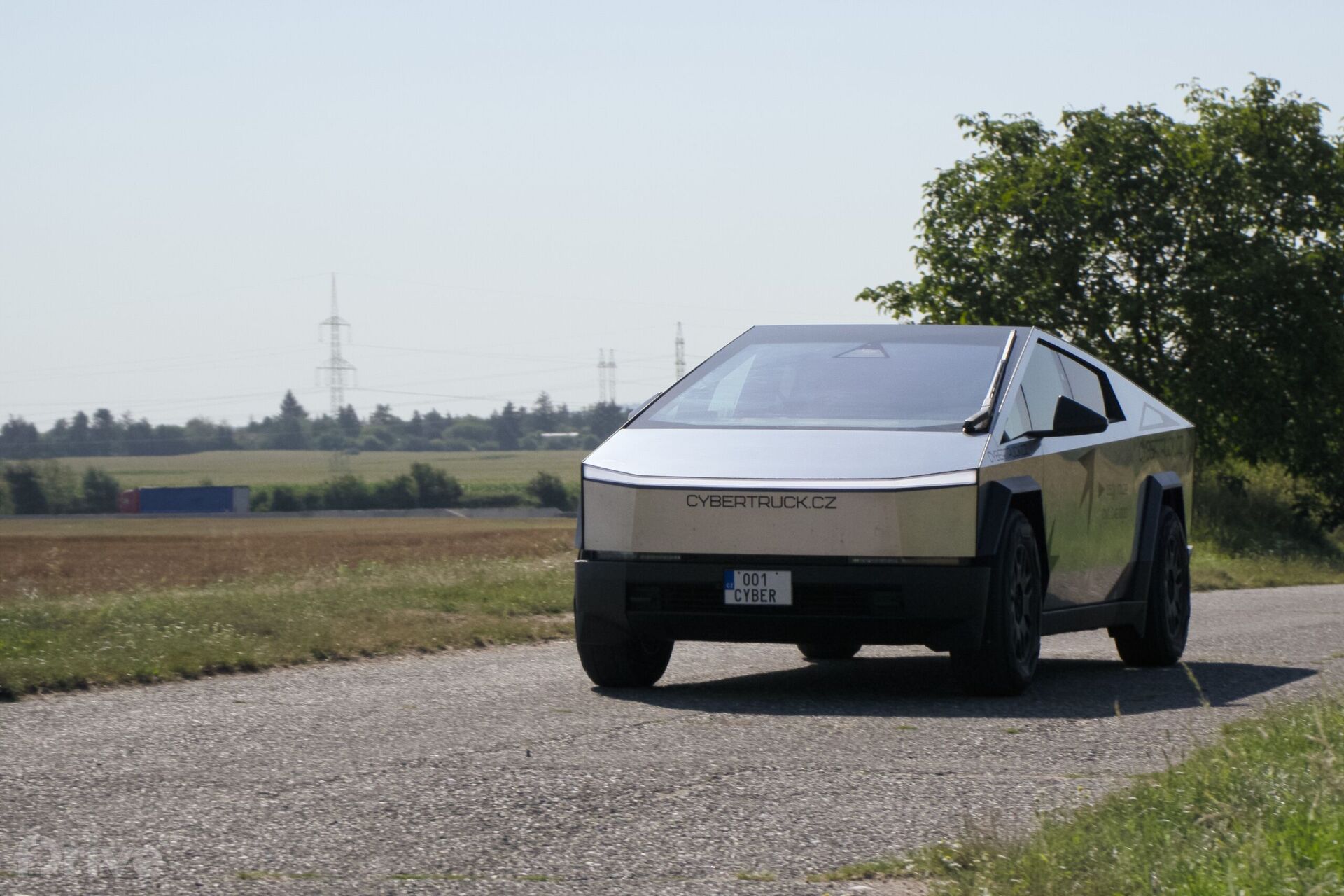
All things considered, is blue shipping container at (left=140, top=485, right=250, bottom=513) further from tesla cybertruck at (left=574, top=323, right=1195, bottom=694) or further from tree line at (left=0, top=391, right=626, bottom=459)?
tesla cybertruck at (left=574, top=323, right=1195, bottom=694)

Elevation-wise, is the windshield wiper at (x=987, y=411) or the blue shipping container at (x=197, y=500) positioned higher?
the windshield wiper at (x=987, y=411)

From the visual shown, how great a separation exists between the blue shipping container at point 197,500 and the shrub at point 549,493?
1897cm

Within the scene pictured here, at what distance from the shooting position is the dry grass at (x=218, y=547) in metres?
30.4

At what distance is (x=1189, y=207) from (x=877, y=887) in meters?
38.2

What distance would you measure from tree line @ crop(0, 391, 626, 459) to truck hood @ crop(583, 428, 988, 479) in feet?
392

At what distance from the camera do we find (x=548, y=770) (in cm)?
577

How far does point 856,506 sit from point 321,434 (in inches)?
6736

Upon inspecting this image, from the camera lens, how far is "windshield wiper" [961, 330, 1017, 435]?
7820 mm

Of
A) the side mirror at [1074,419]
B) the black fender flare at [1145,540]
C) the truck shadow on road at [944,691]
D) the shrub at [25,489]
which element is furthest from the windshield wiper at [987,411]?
the shrub at [25,489]

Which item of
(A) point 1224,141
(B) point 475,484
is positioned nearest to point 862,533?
(A) point 1224,141

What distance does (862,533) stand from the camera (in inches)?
292

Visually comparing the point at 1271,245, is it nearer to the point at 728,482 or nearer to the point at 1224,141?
the point at 1224,141

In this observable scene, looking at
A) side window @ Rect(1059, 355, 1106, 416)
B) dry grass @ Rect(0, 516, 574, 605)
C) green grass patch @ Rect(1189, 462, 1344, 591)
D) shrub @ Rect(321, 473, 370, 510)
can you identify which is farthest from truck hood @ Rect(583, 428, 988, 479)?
shrub @ Rect(321, 473, 370, 510)

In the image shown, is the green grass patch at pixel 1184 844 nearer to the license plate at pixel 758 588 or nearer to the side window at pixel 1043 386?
the license plate at pixel 758 588
